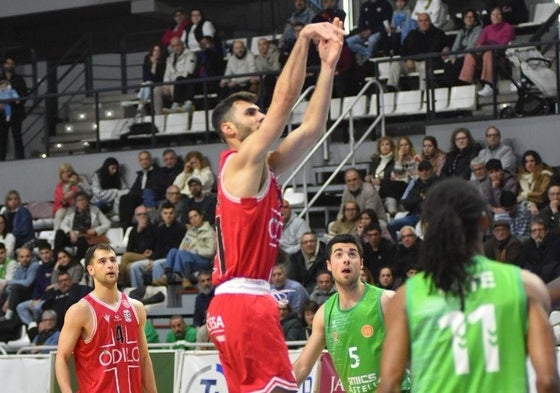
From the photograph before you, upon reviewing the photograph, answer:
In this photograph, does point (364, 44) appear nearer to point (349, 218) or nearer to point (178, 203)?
point (178, 203)

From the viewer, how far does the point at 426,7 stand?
66.0 ft

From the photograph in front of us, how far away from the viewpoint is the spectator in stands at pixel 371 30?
1975 cm

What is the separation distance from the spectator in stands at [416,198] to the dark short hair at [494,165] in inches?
28.9

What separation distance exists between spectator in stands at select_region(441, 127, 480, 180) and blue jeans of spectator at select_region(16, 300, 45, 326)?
5.79 meters

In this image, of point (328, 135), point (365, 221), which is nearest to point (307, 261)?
point (365, 221)

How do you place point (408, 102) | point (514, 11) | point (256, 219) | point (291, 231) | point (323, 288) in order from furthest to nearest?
point (514, 11)
point (408, 102)
point (291, 231)
point (323, 288)
point (256, 219)

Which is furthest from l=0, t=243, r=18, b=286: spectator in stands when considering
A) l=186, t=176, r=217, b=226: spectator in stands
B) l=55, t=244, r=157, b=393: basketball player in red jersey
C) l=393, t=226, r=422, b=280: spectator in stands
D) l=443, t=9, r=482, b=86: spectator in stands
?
l=55, t=244, r=157, b=393: basketball player in red jersey

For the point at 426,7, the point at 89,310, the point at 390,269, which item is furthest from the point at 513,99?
the point at 89,310

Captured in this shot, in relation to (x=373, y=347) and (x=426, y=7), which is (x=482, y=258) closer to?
(x=373, y=347)

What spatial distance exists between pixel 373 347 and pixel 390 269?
5.80 metres

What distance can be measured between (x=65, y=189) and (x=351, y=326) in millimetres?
11973

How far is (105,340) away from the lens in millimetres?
9289

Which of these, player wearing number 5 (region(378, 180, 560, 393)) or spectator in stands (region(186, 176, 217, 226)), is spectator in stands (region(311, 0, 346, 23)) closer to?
spectator in stands (region(186, 176, 217, 226))

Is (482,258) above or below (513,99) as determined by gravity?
below
